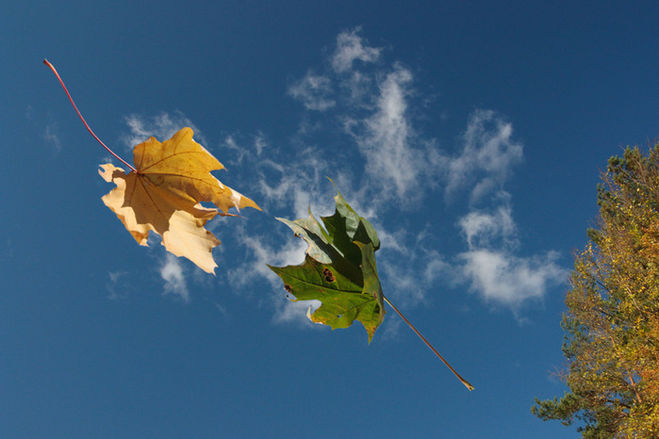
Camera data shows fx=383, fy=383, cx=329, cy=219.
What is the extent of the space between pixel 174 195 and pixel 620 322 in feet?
42.8

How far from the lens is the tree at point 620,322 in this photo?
8.50 m

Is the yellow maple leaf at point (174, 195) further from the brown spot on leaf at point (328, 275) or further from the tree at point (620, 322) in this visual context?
the tree at point (620, 322)

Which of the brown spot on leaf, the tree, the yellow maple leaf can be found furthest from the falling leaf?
the tree

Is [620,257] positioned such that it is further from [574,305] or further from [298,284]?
[298,284]

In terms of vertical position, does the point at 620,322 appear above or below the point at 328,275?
above

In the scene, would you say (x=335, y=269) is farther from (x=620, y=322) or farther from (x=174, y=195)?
(x=620, y=322)

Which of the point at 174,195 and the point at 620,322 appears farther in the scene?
the point at 620,322

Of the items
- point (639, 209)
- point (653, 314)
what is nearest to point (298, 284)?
point (653, 314)

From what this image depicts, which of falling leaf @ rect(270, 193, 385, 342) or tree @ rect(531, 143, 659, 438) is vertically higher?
tree @ rect(531, 143, 659, 438)

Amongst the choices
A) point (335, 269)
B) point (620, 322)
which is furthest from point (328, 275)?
point (620, 322)

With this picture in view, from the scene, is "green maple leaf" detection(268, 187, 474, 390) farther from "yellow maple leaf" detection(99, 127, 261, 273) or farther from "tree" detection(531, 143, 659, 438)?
"tree" detection(531, 143, 659, 438)

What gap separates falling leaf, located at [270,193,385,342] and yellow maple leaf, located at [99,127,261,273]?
13cm

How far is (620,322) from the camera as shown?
10406 millimetres

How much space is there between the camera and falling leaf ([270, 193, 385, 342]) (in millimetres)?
657
